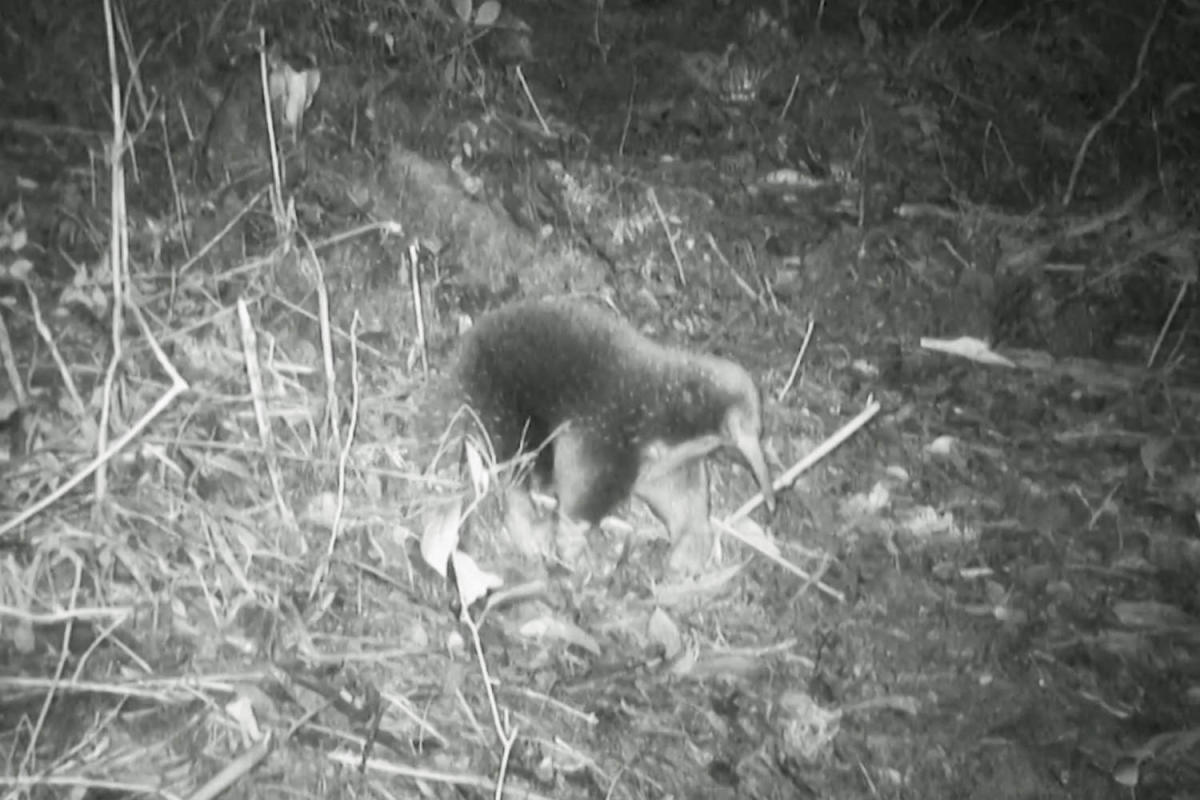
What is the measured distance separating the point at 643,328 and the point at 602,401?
0.23 m

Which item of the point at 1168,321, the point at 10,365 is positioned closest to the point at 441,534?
the point at 10,365

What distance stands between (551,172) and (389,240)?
435 mm

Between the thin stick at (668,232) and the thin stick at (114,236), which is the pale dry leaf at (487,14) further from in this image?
the thin stick at (114,236)

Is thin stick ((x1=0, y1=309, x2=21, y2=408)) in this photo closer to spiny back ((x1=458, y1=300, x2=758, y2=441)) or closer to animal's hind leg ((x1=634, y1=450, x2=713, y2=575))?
spiny back ((x1=458, y1=300, x2=758, y2=441))

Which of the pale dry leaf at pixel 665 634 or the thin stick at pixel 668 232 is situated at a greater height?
the thin stick at pixel 668 232

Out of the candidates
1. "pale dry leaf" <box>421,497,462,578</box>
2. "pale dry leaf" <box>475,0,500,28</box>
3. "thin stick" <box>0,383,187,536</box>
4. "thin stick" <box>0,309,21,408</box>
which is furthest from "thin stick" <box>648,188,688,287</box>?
"thin stick" <box>0,309,21,408</box>

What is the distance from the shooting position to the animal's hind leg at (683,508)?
2350 millimetres

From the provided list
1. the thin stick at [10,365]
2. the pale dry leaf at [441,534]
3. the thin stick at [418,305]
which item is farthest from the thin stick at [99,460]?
the pale dry leaf at [441,534]

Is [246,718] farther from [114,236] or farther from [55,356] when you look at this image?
[114,236]

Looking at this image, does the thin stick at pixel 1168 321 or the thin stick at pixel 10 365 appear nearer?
the thin stick at pixel 1168 321

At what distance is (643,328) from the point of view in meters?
2.40

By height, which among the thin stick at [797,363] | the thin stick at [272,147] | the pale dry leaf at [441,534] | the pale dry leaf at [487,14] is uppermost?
the pale dry leaf at [487,14]

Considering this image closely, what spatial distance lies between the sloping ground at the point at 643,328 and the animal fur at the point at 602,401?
113mm

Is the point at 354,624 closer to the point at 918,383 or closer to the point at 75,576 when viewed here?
the point at 75,576
